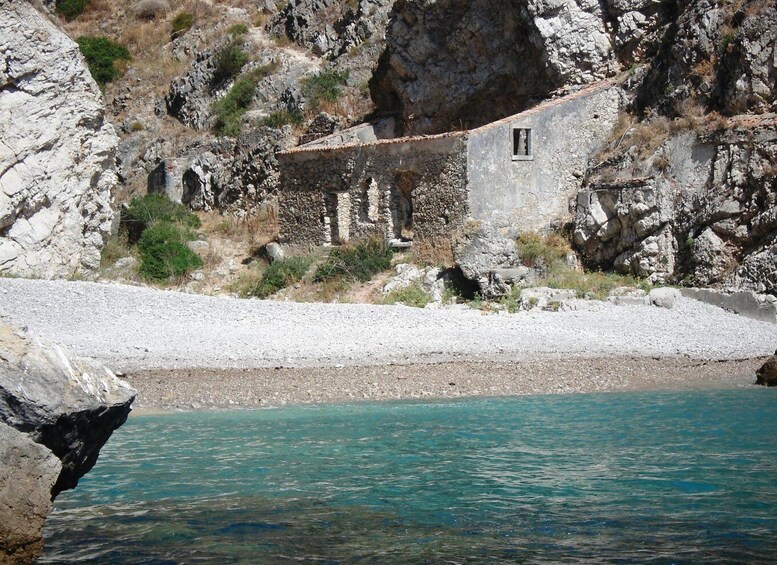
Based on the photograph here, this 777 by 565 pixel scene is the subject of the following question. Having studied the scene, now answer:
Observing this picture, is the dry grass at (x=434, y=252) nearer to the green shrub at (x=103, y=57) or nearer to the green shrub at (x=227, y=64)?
A: the green shrub at (x=227, y=64)

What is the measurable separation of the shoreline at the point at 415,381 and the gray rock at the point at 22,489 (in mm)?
8199

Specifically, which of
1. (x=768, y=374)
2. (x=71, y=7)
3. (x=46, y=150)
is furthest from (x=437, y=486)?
(x=71, y=7)

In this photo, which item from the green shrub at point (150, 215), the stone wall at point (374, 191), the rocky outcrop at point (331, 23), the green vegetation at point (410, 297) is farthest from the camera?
the rocky outcrop at point (331, 23)

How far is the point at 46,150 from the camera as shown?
2722 centimetres

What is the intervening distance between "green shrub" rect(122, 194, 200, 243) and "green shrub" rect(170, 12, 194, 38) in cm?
1676

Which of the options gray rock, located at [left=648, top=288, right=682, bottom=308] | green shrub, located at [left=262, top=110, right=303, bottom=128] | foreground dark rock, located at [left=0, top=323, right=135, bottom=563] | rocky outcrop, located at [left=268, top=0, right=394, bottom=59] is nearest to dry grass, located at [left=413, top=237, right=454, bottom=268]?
gray rock, located at [left=648, top=288, right=682, bottom=308]

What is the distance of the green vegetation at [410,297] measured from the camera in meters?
24.4

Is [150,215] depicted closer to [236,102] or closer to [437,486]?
[236,102]

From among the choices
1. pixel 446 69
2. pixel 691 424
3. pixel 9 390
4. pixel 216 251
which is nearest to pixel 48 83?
pixel 216 251

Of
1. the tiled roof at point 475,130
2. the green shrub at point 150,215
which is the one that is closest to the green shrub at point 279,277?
the tiled roof at point 475,130

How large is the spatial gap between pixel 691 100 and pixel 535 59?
21.9 ft

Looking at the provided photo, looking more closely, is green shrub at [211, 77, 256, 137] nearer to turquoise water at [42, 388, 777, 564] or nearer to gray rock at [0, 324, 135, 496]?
turquoise water at [42, 388, 777, 564]

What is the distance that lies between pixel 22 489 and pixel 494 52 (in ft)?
89.5

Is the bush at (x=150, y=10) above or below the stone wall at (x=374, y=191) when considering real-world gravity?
above
